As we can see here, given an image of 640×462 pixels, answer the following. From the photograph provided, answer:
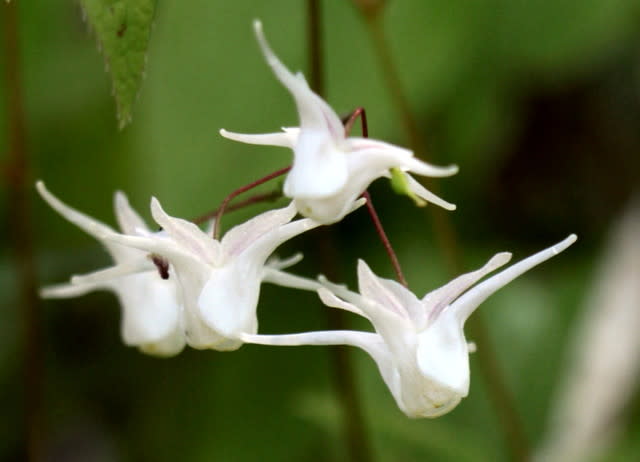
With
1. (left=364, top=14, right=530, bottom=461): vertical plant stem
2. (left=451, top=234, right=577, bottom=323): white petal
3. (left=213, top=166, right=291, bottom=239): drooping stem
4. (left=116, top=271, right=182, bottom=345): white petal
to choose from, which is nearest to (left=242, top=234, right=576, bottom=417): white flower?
(left=451, top=234, right=577, bottom=323): white petal

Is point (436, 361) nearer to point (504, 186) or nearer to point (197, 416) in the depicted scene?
point (197, 416)

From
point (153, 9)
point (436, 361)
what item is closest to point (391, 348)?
point (436, 361)

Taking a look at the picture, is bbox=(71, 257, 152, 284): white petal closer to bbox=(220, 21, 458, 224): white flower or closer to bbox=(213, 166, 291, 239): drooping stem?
bbox=(213, 166, 291, 239): drooping stem

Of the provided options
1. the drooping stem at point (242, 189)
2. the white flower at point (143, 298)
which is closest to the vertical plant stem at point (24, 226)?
the white flower at point (143, 298)

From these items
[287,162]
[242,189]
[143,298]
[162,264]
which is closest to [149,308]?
[143,298]

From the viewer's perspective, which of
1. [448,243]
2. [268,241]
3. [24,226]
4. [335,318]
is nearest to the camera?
[268,241]

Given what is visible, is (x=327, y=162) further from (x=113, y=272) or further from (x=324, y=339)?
(x=113, y=272)
